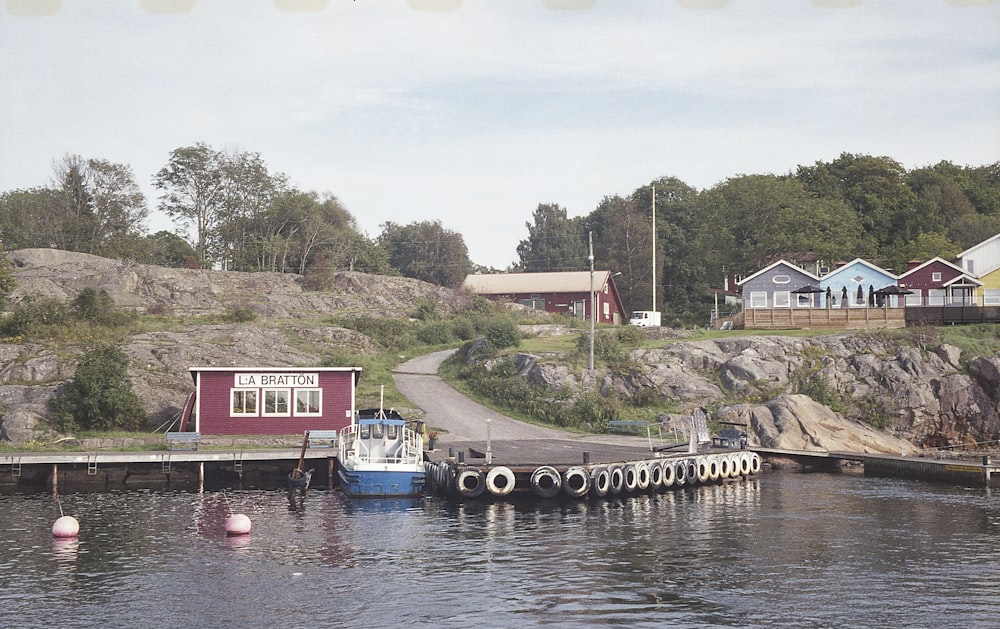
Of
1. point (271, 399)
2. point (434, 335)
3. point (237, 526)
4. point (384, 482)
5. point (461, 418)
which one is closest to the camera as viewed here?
Result: point (237, 526)

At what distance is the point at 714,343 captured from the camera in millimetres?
67812

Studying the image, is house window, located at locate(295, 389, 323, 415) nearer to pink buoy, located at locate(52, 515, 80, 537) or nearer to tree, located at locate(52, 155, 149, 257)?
pink buoy, located at locate(52, 515, 80, 537)

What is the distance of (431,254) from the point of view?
139125mm

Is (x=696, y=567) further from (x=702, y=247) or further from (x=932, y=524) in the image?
(x=702, y=247)

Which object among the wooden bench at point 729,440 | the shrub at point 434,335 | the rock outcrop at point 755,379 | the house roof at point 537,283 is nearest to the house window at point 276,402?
the rock outcrop at point 755,379

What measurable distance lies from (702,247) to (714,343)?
44.5 metres

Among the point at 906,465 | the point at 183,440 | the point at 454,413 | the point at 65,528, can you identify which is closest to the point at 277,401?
the point at 183,440

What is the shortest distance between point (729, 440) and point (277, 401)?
2714cm

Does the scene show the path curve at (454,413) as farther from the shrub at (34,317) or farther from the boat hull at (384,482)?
the shrub at (34,317)

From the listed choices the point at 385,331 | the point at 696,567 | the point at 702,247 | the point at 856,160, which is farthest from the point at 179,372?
the point at 856,160

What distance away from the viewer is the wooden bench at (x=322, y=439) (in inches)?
2075

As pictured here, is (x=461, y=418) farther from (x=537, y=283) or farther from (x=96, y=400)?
(x=537, y=283)

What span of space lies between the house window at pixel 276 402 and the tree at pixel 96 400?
835 cm

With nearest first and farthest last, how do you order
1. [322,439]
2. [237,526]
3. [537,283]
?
[237,526] → [322,439] → [537,283]
